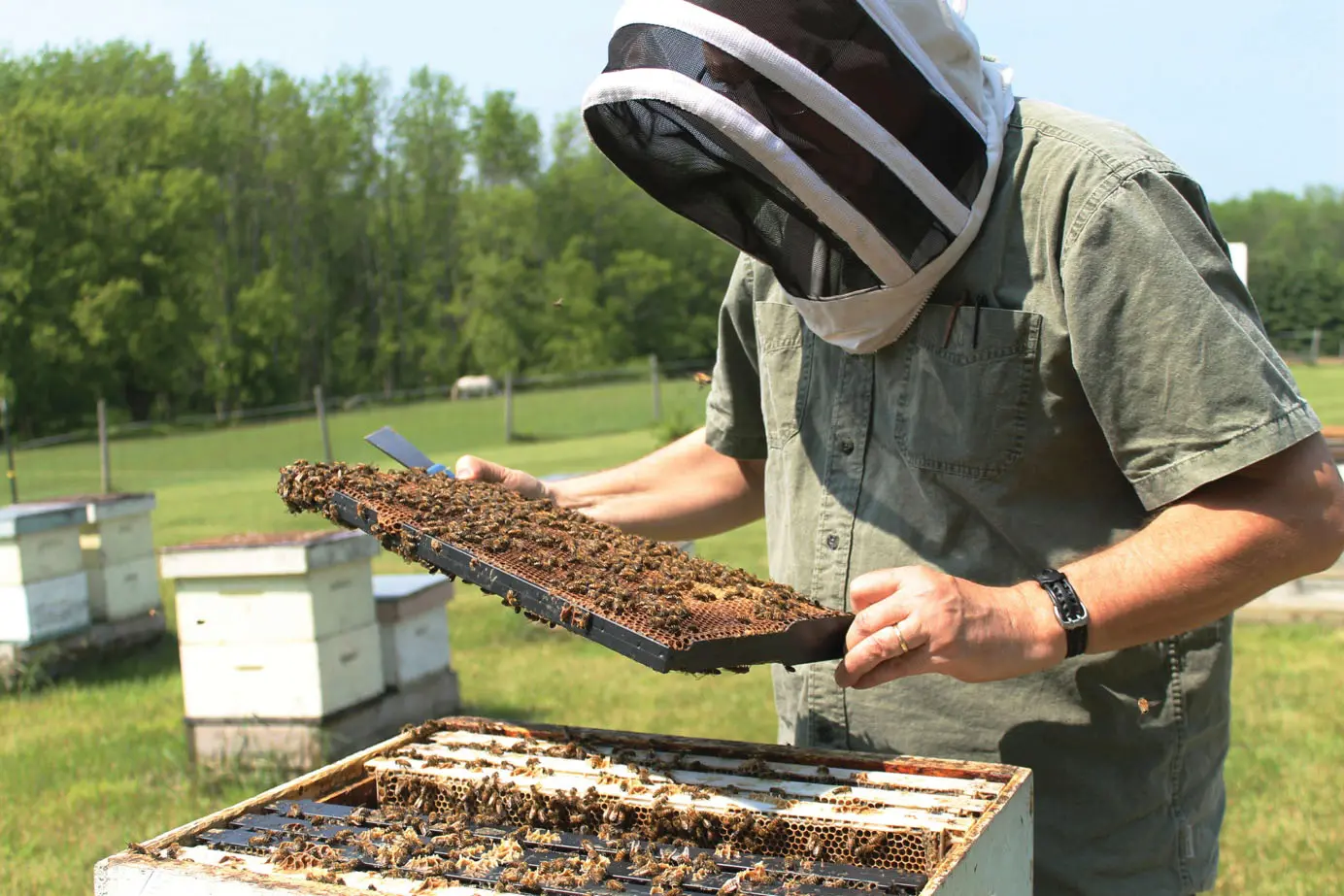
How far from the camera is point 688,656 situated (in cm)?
158

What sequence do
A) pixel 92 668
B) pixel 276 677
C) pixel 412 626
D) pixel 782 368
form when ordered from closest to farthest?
1. pixel 782 368
2. pixel 276 677
3. pixel 412 626
4. pixel 92 668

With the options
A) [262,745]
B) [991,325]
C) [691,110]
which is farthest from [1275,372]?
[262,745]

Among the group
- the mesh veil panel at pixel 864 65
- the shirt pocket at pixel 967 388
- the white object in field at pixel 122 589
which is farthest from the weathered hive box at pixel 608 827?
the white object in field at pixel 122 589

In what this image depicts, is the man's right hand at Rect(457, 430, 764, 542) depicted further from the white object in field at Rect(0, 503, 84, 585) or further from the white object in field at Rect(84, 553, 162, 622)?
the white object in field at Rect(84, 553, 162, 622)

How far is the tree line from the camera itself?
128 feet

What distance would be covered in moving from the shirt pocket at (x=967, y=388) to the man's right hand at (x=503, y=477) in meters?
0.89

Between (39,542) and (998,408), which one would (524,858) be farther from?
(39,542)

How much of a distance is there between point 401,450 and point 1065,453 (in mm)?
1295

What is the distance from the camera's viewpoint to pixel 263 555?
5406mm

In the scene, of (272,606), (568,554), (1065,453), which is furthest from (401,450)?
(272,606)

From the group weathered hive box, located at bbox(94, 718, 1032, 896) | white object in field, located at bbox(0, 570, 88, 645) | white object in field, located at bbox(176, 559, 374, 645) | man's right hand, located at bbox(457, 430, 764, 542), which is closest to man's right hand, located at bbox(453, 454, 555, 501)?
man's right hand, located at bbox(457, 430, 764, 542)

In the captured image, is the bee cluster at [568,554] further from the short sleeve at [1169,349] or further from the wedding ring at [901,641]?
the short sleeve at [1169,349]

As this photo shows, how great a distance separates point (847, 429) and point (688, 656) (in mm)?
766

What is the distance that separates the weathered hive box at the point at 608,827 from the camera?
146 centimetres
